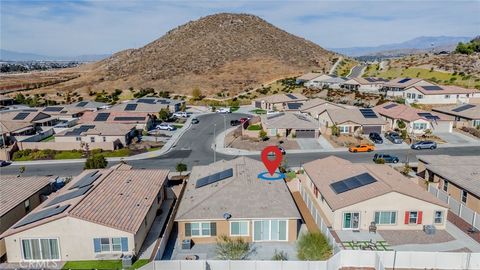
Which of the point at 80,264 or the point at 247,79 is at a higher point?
the point at 247,79

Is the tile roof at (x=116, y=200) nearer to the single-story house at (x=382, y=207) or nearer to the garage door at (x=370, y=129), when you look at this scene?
the single-story house at (x=382, y=207)

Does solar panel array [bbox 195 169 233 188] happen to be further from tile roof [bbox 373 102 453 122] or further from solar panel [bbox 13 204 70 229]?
tile roof [bbox 373 102 453 122]

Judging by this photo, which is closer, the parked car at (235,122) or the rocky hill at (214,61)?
the parked car at (235,122)

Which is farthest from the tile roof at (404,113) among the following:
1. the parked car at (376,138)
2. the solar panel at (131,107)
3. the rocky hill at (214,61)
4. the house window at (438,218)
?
the rocky hill at (214,61)

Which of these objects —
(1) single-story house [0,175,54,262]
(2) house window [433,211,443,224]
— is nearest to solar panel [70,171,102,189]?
(1) single-story house [0,175,54,262]

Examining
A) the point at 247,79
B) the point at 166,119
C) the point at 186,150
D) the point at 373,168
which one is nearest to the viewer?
the point at 373,168

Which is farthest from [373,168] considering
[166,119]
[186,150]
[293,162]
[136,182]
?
[166,119]

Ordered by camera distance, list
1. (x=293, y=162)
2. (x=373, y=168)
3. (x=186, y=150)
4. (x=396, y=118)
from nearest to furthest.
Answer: (x=373, y=168) < (x=293, y=162) < (x=186, y=150) < (x=396, y=118)

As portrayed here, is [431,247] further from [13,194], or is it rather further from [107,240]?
[13,194]
